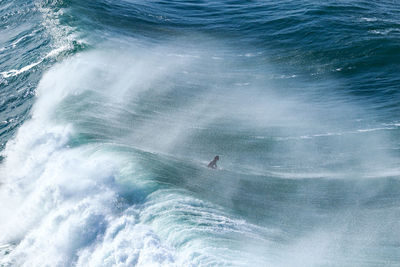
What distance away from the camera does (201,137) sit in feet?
69.5

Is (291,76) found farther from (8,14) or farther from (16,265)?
(8,14)

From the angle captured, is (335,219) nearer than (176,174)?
Yes

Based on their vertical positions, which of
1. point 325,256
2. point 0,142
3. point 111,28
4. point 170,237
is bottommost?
point 325,256

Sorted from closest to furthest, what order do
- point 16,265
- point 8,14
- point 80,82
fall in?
point 16,265
point 80,82
point 8,14

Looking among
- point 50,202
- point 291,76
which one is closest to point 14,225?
point 50,202

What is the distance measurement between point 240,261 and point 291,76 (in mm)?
16352

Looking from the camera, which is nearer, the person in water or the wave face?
the wave face

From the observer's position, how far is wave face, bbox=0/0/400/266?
1511 cm

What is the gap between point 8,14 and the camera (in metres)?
37.6

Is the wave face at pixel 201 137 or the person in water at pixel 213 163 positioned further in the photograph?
the person in water at pixel 213 163

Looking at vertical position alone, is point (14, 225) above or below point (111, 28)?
below

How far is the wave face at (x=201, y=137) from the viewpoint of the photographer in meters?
15.1

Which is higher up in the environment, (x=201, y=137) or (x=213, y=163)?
(x=201, y=137)

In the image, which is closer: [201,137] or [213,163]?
[213,163]
